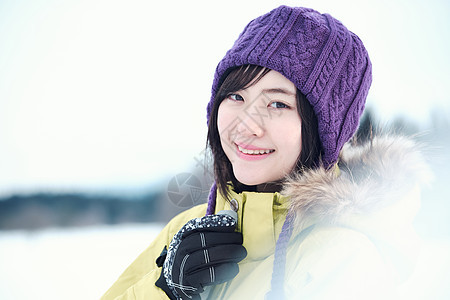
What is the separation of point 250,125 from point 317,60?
0.86 feet

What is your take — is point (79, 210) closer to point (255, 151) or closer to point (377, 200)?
point (255, 151)

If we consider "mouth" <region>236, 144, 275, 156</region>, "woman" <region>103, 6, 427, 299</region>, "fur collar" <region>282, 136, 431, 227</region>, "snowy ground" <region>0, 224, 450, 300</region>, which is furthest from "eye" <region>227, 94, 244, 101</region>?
"snowy ground" <region>0, 224, 450, 300</region>

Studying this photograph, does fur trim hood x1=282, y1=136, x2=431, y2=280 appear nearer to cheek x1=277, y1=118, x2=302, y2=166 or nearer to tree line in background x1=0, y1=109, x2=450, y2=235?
cheek x1=277, y1=118, x2=302, y2=166

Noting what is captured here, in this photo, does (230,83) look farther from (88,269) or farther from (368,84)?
(88,269)

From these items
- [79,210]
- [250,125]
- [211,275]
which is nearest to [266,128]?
[250,125]

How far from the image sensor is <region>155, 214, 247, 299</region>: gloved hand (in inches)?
31.0

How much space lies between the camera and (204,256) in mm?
787

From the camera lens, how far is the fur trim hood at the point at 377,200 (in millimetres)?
723

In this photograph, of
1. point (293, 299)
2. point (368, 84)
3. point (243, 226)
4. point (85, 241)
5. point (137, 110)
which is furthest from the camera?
point (137, 110)

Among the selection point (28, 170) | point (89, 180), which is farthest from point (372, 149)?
point (28, 170)

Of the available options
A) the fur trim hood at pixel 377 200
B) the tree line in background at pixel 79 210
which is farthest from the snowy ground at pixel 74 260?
the fur trim hood at pixel 377 200

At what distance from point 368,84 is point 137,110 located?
4.11 meters

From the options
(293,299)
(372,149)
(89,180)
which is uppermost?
(372,149)

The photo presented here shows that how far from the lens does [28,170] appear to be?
3.79 metres
